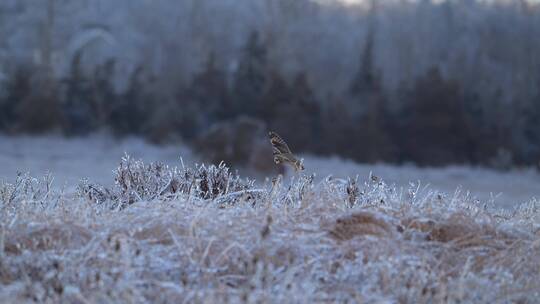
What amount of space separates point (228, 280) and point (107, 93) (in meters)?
28.1

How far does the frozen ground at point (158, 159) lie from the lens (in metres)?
23.1

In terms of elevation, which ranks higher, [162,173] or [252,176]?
[162,173]

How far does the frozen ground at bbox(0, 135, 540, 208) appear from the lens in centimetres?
2311

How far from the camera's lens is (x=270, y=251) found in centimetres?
394

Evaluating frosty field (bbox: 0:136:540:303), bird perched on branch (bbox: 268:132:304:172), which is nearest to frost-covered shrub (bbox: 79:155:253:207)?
bird perched on branch (bbox: 268:132:304:172)

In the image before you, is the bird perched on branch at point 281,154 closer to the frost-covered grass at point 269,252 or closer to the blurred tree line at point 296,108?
the frost-covered grass at point 269,252

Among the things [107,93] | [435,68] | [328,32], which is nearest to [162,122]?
[107,93]

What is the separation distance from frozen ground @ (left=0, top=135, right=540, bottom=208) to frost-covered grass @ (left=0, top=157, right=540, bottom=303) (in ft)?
56.3

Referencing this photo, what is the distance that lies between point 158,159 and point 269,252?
22.8m

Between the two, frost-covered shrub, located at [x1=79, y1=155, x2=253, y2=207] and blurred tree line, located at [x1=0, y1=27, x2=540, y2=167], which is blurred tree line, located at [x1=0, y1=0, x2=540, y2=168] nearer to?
blurred tree line, located at [x1=0, y1=27, x2=540, y2=167]

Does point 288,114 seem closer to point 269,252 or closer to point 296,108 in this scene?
point 296,108

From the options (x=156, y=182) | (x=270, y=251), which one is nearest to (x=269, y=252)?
(x=270, y=251)

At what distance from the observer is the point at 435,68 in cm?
3200

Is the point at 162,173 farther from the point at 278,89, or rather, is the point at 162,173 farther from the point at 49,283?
the point at 278,89
